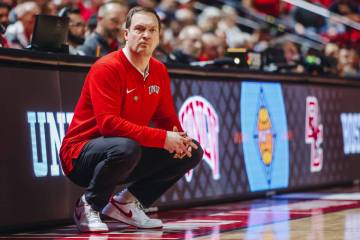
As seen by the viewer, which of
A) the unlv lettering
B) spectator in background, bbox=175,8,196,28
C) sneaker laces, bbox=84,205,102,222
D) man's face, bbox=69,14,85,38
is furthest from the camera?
spectator in background, bbox=175,8,196,28

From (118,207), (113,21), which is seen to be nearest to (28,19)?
(113,21)

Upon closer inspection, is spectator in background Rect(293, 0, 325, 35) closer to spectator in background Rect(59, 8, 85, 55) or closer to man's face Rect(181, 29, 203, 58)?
man's face Rect(181, 29, 203, 58)

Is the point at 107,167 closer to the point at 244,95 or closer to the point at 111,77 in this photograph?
the point at 111,77

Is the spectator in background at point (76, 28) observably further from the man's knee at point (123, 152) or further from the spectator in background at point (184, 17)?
the spectator in background at point (184, 17)

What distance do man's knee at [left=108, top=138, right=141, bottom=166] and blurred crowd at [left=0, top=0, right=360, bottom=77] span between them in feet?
2.89

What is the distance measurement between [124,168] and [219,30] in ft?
22.0

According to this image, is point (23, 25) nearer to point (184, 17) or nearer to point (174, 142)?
point (174, 142)

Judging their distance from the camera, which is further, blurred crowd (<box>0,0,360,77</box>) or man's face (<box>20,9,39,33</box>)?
man's face (<box>20,9,39,33</box>)

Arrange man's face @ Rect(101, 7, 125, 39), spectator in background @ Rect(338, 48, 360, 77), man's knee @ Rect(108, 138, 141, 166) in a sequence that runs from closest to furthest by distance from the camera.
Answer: man's knee @ Rect(108, 138, 141, 166) < man's face @ Rect(101, 7, 125, 39) < spectator in background @ Rect(338, 48, 360, 77)

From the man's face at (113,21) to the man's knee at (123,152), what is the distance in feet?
9.24

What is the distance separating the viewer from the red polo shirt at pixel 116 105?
560 cm

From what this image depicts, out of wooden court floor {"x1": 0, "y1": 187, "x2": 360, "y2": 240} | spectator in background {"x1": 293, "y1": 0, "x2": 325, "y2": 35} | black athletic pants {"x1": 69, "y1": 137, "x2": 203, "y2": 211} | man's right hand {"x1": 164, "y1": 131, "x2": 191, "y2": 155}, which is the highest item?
spectator in background {"x1": 293, "y1": 0, "x2": 325, "y2": 35}

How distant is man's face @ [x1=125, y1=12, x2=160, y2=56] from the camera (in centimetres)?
581

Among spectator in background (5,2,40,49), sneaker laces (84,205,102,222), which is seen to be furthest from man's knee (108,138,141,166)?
spectator in background (5,2,40,49)
